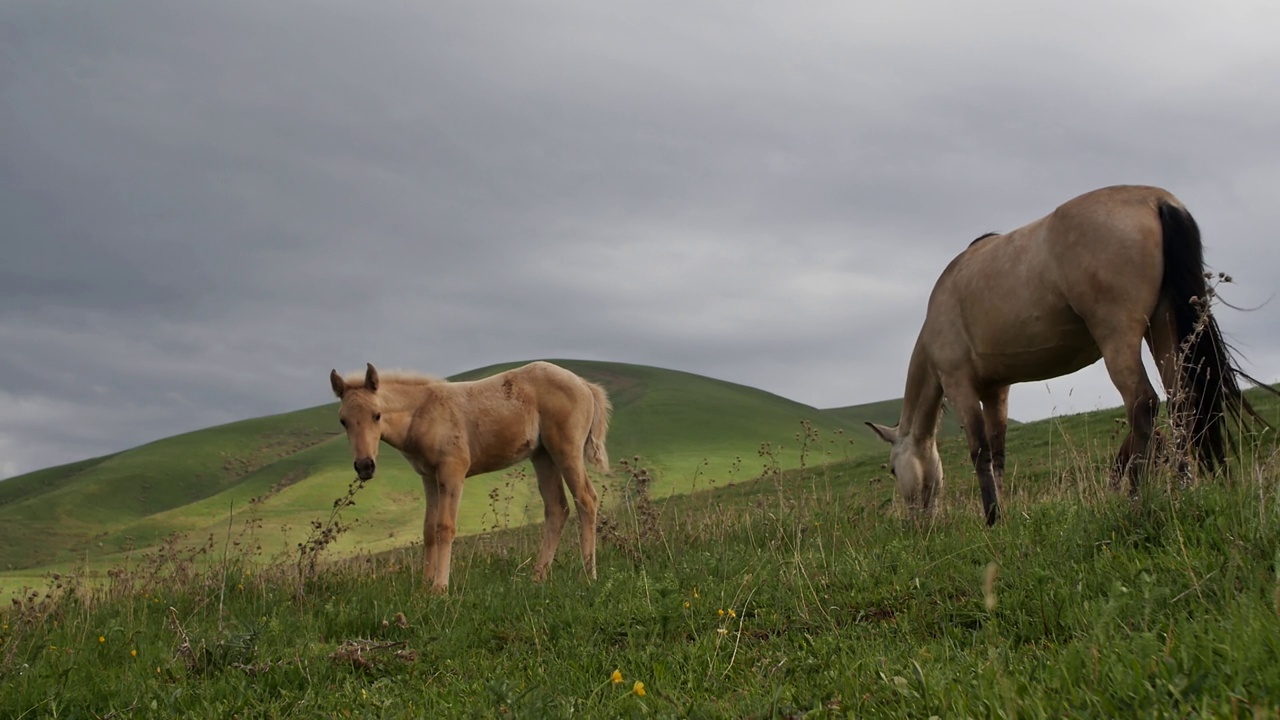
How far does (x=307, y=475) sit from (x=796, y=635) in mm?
70557

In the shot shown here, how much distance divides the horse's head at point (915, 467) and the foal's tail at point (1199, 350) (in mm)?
2945


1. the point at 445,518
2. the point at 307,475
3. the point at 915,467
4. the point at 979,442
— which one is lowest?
the point at 445,518

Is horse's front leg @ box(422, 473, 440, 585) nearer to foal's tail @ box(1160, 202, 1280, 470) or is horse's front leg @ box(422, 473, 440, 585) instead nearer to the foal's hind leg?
the foal's hind leg

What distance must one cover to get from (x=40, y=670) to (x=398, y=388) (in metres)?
4.71

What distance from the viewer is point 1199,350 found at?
765 cm

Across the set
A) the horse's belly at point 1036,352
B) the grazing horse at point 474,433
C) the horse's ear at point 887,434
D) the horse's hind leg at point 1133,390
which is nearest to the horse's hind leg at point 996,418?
the horse's belly at point 1036,352

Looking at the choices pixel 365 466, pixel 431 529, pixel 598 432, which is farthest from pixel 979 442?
pixel 365 466

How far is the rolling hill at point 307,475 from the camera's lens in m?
47.0

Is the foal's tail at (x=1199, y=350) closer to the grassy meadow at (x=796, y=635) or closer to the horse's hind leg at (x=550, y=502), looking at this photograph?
the grassy meadow at (x=796, y=635)

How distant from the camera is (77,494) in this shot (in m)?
74.3

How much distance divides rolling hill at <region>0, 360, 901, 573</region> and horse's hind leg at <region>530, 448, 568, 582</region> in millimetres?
A: 19600

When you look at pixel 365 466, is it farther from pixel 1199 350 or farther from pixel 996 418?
pixel 1199 350

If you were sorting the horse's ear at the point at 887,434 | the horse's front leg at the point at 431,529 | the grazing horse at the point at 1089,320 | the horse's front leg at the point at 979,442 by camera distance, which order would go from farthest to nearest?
the horse's ear at the point at 887,434 → the horse's front leg at the point at 431,529 → the horse's front leg at the point at 979,442 → the grazing horse at the point at 1089,320

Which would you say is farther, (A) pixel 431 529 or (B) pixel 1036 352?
(A) pixel 431 529
